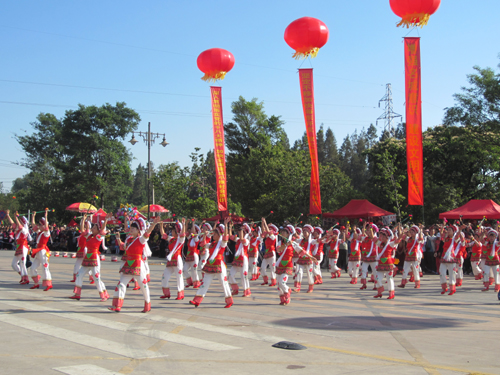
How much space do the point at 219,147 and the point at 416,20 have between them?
9.98 meters

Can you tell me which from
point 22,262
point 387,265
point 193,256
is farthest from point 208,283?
point 22,262

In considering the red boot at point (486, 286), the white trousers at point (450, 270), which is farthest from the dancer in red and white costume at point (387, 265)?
the red boot at point (486, 286)

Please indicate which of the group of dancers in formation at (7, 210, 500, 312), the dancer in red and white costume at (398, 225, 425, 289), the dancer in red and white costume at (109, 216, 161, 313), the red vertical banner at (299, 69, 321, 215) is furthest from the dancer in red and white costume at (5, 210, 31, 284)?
the dancer in red and white costume at (398, 225, 425, 289)

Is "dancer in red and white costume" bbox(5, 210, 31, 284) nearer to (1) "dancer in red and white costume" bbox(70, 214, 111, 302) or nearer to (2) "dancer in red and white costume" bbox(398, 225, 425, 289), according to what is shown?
(1) "dancer in red and white costume" bbox(70, 214, 111, 302)

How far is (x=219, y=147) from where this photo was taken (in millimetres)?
21938

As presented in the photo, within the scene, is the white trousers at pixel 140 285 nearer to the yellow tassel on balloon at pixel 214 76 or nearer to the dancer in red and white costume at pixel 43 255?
the dancer in red and white costume at pixel 43 255

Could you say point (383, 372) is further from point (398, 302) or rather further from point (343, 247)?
point (343, 247)

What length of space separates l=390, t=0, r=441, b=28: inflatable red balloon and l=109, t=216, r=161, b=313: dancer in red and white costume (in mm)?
10929

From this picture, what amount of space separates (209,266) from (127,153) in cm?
3612

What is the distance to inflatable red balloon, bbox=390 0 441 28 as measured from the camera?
49.9ft

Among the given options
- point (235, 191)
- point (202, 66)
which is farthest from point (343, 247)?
point (235, 191)

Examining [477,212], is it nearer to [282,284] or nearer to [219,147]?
[219,147]

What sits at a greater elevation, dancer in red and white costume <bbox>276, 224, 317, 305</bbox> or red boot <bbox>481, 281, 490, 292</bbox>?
dancer in red and white costume <bbox>276, 224, 317, 305</bbox>

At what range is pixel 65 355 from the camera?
633cm
